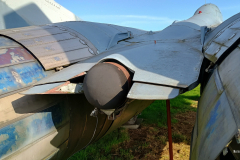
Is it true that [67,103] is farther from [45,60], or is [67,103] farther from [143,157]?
[143,157]

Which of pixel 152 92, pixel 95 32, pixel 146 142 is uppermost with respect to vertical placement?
pixel 95 32

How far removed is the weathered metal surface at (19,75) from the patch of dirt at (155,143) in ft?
9.48

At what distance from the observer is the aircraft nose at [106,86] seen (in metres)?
1.86

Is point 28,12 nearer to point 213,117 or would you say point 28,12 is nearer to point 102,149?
point 102,149

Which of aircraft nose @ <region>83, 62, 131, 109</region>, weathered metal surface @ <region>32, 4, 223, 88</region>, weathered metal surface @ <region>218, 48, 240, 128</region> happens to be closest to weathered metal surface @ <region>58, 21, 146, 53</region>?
weathered metal surface @ <region>32, 4, 223, 88</region>

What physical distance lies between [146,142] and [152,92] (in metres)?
3.74

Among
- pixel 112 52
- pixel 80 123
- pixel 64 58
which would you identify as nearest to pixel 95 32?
pixel 112 52

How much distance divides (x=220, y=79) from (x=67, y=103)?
1.79 meters

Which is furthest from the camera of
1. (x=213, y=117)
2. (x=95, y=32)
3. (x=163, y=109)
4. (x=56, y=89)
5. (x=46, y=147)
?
(x=163, y=109)

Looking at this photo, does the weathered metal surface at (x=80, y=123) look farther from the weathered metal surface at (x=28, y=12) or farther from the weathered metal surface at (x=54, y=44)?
the weathered metal surface at (x=28, y=12)

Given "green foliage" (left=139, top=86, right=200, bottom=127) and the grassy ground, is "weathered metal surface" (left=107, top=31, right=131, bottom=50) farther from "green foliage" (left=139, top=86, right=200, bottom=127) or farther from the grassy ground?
"green foliage" (left=139, top=86, right=200, bottom=127)

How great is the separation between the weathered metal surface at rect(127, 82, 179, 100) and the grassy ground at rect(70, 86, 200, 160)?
120 inches

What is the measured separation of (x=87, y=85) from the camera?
1.91 metres

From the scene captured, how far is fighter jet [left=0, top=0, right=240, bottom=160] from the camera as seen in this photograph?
139 centimetres
